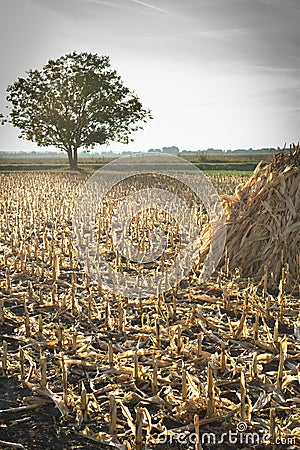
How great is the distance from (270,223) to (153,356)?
3.00m

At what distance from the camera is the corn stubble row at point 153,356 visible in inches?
129

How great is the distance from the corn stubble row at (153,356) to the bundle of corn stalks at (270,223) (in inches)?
11.0

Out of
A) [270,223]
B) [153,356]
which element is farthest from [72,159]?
[153,356]

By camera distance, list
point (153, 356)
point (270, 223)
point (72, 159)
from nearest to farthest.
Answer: point (153, 356) → point (270, 223) → point (72, 159)

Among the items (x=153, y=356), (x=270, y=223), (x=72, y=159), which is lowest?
(x=153, y=356)

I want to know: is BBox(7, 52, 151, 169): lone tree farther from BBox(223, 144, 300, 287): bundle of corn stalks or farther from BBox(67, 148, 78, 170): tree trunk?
BBox(223, 144, 300, 287): bundle of corn stalks

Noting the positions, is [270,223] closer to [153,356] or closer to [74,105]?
[153,356]

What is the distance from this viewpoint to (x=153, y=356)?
4172mm

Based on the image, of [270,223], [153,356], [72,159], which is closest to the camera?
[153,356]

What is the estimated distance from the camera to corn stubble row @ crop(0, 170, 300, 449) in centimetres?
328

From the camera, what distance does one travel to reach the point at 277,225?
21.3 feet

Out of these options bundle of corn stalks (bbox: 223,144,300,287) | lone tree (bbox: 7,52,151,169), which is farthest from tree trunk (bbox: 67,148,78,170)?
bundle of corn stalks (bbox: 223,144,300,287)

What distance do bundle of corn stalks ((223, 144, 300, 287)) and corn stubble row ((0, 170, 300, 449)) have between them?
28 cm

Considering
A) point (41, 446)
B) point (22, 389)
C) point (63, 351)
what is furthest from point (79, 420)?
point (63, 351)
